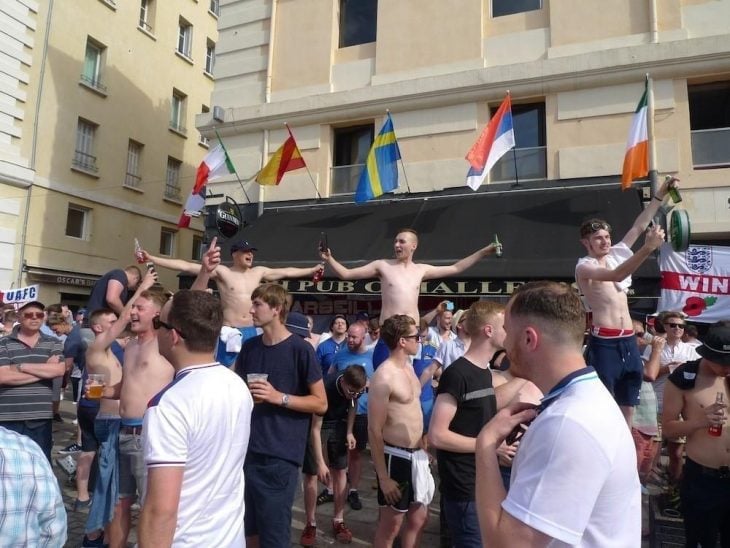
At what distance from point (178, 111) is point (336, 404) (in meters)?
19.9

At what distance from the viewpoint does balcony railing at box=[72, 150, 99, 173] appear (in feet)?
57.6

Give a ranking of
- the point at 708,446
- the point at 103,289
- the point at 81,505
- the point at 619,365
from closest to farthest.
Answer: the point at 708,446, the point at 619,365, the point at 81,505, the point at 103,289

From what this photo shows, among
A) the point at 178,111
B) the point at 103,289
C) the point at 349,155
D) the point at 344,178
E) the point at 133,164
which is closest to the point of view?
the point at 103,289

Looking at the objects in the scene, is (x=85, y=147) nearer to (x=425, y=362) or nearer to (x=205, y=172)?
(x=205, y=172)

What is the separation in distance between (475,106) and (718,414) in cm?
852

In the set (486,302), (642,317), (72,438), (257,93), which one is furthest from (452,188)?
(72,438)

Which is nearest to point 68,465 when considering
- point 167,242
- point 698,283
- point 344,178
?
point 344,178

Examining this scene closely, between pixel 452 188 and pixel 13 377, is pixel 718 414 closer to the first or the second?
pixel 13 377

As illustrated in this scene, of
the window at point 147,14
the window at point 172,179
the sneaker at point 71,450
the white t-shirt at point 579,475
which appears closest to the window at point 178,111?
the window at point 172,179

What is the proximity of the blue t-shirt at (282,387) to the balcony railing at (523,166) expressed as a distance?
7955mm

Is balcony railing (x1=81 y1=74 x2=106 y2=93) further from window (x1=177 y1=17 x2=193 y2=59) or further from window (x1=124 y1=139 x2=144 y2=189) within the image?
window (x1=177 y1=17 x2=193 y2=59)

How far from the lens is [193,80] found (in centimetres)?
2223

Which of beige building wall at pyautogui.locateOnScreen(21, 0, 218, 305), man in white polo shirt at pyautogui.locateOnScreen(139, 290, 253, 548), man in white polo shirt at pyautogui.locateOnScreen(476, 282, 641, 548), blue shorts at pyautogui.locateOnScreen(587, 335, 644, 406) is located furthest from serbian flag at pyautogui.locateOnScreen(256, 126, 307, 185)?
man in white polo shirt at pyautogui.locateOnScreen(476, 282, 641, 548)

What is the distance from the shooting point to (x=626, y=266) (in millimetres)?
3736
